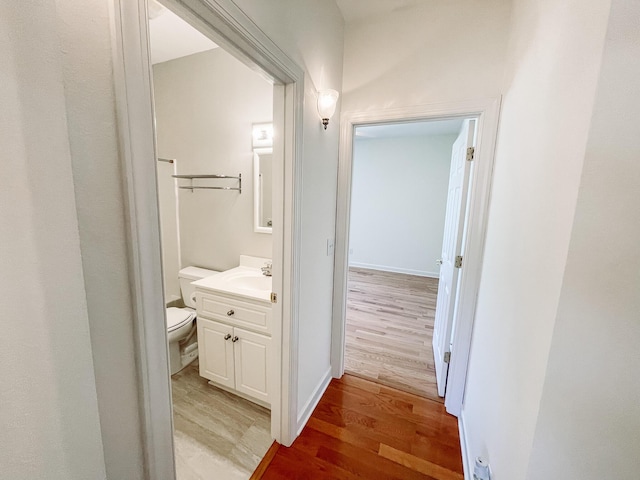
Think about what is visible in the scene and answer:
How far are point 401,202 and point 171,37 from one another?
3995 mm

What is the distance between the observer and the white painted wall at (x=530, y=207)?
649 mm

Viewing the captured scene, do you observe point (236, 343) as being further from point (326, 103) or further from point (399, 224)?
point (399, 224)

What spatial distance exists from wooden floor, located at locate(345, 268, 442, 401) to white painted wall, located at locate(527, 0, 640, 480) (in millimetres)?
1465

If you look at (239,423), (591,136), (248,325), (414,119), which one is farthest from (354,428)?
(414,119)

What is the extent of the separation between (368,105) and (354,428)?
214 cm

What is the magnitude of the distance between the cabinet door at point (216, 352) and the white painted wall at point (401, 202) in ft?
9.72

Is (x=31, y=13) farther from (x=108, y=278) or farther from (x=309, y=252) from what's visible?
(x=309, y=252)

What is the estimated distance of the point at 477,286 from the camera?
64.1 inches

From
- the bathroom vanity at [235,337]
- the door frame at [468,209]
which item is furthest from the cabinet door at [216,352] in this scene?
the door frame at [468,209]

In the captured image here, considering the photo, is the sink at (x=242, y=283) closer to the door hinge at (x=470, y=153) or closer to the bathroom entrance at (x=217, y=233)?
the bathroom entrance at (x=217, y=233)

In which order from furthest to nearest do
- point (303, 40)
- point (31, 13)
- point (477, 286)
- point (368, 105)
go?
1. point (368, 105)
2. point (477, 286)
3. point (303, 40)
4. point (31, 13)

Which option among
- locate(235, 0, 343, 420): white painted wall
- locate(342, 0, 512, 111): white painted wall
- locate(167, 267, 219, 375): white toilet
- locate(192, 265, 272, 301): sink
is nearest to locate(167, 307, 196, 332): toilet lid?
locate(167, 267, 219, 375): white toilet

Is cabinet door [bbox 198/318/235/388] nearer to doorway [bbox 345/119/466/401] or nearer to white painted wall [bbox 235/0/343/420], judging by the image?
white painted wall [bbox 235/0/343/420]

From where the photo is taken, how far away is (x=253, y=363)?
1.70 m
